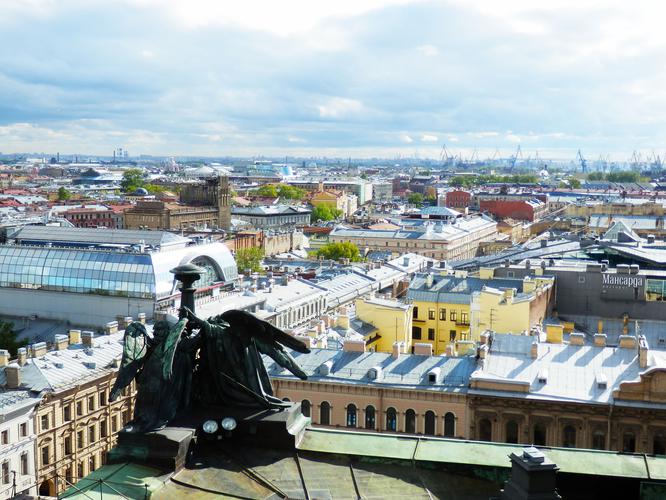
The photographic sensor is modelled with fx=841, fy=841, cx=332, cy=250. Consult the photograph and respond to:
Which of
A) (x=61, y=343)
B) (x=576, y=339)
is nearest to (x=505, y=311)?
(x=576, y=339)

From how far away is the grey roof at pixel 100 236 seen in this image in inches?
3147

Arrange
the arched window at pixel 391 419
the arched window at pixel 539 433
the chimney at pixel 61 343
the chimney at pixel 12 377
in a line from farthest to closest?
the chimney at pixel 61 343
the chimney at pixel 12 377
the arched window at pixel 391 419
the arched window at pixel 539 433

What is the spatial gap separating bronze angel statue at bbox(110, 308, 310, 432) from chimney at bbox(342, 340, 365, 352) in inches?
1008

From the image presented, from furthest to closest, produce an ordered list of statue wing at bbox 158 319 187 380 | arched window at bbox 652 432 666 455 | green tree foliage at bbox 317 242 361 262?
green tree foliage at bbox 317 242 361 262
arched window at bbox 652 432 666 455
statue wing at bbox 158 319 187 380

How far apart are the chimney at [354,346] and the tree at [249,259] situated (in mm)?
55578

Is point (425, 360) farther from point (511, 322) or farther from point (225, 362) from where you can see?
point (225, 362)

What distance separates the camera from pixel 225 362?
48.1ft

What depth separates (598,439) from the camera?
34.5m

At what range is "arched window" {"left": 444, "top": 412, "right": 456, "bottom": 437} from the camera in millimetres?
36625

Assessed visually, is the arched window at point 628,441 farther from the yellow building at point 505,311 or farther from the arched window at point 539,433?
the yellow building at point 505,311

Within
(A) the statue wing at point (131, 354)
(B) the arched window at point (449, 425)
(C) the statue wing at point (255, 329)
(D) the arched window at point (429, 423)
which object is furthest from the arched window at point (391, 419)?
(A) the statue wing at point (131, 354)

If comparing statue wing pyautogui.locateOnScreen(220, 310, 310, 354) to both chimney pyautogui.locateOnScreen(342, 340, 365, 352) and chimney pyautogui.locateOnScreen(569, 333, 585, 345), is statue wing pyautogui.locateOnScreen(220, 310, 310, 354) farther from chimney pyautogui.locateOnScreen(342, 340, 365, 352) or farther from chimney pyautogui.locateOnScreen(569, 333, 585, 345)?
chimney pyautogui.locateOnScreen(569, 333, 585, 345)

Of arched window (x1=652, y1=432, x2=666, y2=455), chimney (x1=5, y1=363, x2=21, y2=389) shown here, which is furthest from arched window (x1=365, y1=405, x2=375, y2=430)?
chimney (x1=5, y1=363, x2=21, y2=389)

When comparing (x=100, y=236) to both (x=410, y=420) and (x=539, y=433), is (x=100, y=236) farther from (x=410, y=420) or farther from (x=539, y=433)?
(x=539, y=433)
